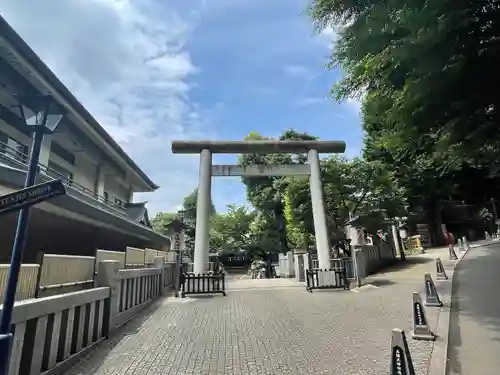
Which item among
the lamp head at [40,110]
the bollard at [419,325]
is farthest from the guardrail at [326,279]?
the lamp head at [40,110]

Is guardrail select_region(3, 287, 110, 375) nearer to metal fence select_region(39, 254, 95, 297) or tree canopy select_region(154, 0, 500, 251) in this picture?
metal fence select_region(39, 254, 95, 297)

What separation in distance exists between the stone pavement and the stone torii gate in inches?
193

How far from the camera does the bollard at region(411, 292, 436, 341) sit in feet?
20.0

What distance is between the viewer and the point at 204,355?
18.3 ft

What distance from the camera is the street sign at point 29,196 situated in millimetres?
2945

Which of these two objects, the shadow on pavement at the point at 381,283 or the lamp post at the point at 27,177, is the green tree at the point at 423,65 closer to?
the lamp post at the point at 27,177

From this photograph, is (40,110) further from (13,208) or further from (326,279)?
(326,279)

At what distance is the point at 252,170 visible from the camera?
18266mm

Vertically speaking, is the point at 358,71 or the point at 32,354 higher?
the point at 358,71

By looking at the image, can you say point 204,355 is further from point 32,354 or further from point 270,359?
point 32,354

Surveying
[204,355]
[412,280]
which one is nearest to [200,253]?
[412,280]


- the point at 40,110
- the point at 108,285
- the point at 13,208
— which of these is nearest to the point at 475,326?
the point at 108,285

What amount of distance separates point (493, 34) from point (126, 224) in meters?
15.2

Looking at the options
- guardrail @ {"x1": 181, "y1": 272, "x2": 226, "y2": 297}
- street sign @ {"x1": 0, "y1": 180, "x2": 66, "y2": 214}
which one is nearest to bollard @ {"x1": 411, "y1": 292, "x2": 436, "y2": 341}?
street sign @ {"x1": 0, "y1": 180, "x2": 66, "y2": 214}
